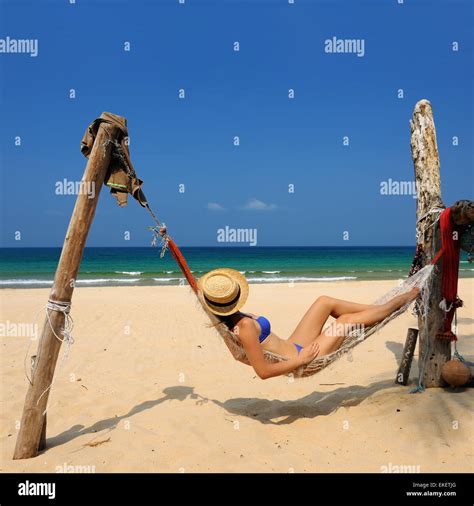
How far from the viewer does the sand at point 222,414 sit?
2.94 metres

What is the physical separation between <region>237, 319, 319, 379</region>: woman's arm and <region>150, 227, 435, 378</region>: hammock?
2.6 inches

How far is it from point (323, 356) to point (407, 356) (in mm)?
1135

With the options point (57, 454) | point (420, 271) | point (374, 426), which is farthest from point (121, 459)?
point (420, 271)

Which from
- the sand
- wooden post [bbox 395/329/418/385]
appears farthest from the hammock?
wooden post [bbox 395/329/418/385]

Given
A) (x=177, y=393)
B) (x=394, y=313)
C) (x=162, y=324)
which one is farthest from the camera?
(x=162, y=324)

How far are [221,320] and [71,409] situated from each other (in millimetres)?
1791

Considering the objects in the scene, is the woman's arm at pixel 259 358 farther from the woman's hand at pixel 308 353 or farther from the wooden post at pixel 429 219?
the wooden post at pixel 429 219

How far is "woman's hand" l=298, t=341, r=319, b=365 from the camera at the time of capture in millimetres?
3354

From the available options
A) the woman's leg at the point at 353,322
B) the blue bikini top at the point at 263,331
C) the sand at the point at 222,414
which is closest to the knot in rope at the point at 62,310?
the sand at the point at 222,414

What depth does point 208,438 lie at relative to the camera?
10.8ft

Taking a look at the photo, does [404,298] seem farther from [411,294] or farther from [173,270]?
[173,270]

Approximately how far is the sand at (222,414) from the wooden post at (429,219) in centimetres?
27
